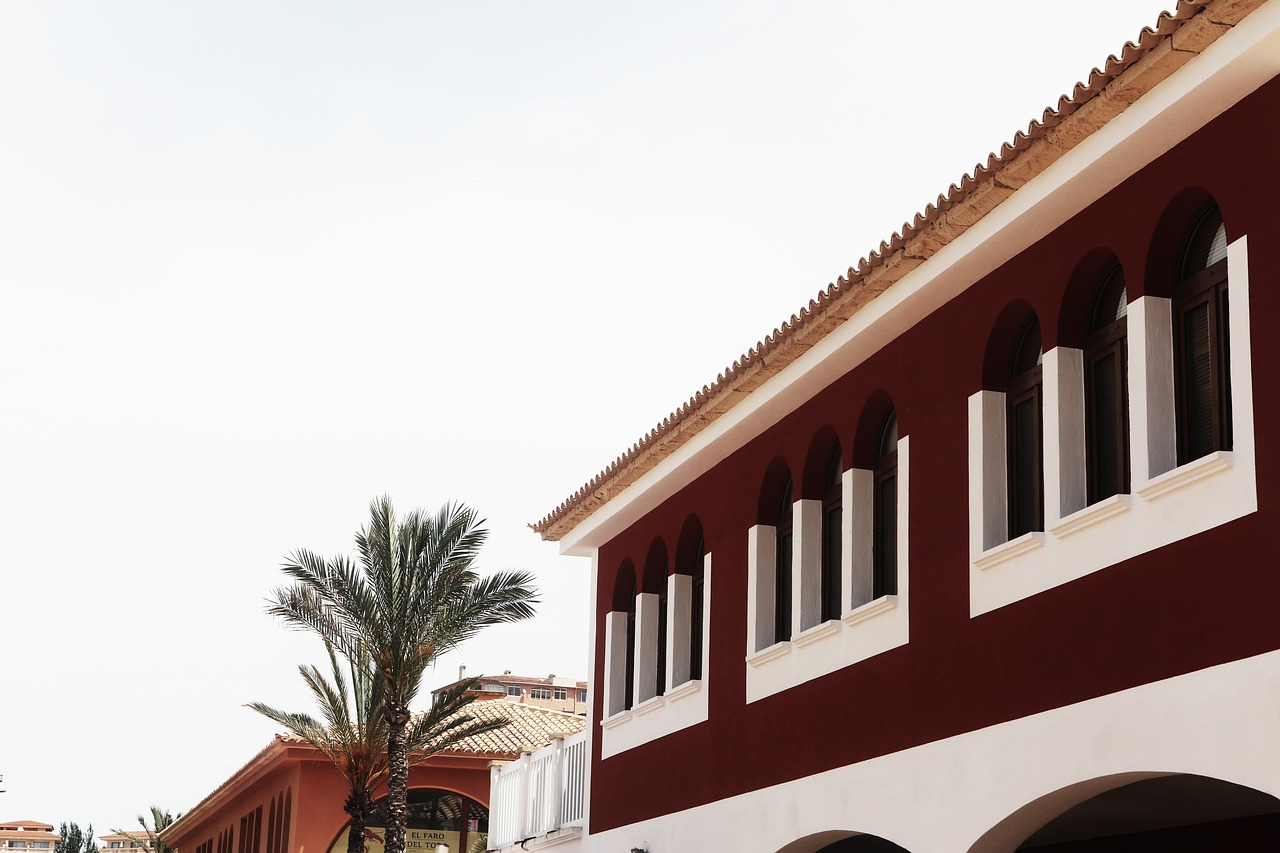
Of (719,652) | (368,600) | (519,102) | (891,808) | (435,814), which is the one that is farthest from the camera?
(435,814)

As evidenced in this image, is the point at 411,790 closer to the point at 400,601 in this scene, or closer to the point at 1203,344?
the point at 400,601

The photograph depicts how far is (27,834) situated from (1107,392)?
521 ft

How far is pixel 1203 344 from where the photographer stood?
390 inches

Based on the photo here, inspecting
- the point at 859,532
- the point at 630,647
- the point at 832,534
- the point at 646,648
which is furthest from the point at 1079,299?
the point at 630,647

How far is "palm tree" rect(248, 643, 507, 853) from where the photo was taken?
28016 millimetres

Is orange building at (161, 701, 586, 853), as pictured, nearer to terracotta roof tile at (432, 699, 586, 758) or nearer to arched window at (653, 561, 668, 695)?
terracotta roof tile at (432, 699, 586, 758)

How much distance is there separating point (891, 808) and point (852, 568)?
6.78 ft

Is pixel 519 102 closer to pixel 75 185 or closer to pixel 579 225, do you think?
pixel 579 225

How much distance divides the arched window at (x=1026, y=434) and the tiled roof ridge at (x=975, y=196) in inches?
37.1

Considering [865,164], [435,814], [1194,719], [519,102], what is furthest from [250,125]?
[435,814]

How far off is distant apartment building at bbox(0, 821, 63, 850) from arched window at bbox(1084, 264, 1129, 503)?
153759 millimetres

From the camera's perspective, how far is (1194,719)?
903 cm

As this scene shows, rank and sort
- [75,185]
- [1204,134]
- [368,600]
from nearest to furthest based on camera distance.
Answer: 1. [1204,134]
2. [75,185]
3. [368,600]

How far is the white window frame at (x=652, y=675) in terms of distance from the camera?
53.4 feet
